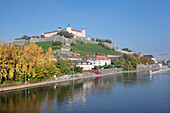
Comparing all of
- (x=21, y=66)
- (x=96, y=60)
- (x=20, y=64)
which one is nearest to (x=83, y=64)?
(x=96, y=60)

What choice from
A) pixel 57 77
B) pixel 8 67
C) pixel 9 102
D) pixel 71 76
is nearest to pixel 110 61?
pixel 71 76

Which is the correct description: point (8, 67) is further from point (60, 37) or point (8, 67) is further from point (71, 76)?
point (60, 37)

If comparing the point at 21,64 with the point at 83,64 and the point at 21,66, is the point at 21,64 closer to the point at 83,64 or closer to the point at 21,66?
the point at 21,66

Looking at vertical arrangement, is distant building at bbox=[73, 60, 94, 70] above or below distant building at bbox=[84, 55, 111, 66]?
below

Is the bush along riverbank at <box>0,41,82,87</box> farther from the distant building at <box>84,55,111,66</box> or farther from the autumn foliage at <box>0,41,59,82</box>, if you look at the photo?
the distant building at <box>84,55,111,66</box>

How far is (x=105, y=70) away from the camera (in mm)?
95625

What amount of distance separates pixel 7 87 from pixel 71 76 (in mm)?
28407

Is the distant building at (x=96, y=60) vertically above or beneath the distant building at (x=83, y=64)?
above

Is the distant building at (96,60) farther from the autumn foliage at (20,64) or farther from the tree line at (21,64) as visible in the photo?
the autumn foliage at (20,64)

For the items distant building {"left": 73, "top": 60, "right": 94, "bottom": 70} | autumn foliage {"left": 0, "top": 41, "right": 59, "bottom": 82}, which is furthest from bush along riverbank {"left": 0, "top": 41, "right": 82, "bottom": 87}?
distant building {"left": 73, "top": 60, "right": 94, "bottom": 70}

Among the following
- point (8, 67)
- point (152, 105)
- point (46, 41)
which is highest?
point (46, 41)

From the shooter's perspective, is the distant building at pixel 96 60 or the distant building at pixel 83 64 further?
the distant building at pixel 96 60

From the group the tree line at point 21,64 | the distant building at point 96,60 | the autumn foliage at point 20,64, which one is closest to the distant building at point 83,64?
the distant building at point 96,60

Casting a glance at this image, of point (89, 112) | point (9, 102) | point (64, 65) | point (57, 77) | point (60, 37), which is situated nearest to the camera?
point (89, 112)
